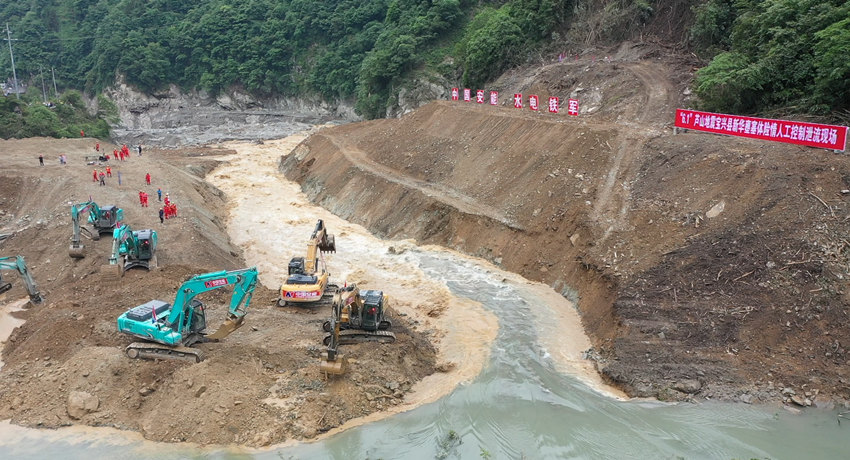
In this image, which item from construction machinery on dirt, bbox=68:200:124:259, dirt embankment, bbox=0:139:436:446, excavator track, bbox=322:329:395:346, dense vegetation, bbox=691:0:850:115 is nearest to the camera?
dirt embankment, bbox=0:139:436:446

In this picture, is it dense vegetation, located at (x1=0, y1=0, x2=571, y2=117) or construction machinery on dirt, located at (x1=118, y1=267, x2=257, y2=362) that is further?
dense vegetation, located at (x1=0, y1=0, x2=571, y2=117)

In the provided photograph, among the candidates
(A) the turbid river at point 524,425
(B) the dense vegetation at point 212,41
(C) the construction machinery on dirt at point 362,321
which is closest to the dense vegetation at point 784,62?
(A) the turbid river at point 524,425

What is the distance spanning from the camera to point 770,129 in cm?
2522

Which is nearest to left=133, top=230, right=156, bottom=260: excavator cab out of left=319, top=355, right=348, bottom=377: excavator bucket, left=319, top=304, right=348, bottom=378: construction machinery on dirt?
left=319, top=304, right=348, bottom=378: construction machinery on dirt

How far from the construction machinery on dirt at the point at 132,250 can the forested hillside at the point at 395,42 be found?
28843mm

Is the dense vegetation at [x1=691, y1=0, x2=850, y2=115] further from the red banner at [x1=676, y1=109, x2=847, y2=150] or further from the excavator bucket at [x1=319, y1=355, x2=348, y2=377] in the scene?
the excavator bucket at [x1=319, y1=355, x2=348, y2=377]

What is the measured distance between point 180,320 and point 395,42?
57.6 metres

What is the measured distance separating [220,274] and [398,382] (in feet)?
20.3

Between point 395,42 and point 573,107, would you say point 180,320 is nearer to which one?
point 573,107

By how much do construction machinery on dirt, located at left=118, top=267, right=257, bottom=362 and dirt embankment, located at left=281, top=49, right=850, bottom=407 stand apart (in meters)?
11.9

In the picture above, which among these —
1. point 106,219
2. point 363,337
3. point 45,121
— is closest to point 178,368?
point 363,337

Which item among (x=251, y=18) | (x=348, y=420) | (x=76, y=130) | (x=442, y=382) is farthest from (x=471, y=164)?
(x=251, y=18)

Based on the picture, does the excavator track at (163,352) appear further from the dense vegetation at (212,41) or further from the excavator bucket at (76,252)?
the dense vegetation at (212,41)

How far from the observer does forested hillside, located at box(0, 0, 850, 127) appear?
93.0ft
